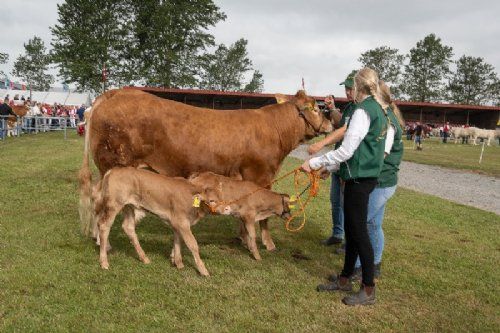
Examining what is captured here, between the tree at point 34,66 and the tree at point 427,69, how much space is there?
75051 millimetres

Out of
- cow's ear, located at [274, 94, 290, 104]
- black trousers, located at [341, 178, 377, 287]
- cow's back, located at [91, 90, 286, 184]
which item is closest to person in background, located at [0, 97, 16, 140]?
cow's back, located at [91, 90, 286, 184]

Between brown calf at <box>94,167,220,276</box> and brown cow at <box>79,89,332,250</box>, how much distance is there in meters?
0.66

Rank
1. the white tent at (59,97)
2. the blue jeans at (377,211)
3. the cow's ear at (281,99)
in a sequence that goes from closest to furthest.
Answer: the blue jeans at (377,211) → the cow's ear at (281,99) → the white tent at (59,97)

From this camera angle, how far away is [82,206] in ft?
21.2

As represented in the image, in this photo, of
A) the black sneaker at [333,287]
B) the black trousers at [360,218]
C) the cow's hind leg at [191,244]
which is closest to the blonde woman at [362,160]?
the black trousers at [360,218]

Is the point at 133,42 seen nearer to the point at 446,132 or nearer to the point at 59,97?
the point at 59,97

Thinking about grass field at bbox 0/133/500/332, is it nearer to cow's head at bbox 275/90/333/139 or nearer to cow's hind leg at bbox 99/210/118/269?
cow's hind leg at bbox 99/210/118/269

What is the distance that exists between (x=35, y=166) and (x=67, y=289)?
34.2ft

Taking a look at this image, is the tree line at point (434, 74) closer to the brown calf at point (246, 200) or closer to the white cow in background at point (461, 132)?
the white cow in background at point (461, 132)

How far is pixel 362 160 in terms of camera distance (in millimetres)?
4453

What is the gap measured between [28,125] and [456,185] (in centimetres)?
2779

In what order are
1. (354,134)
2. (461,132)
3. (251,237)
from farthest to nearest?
1. (461,132)
2. (251,237)
3. (354,134)

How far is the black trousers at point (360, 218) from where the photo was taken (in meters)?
4.57

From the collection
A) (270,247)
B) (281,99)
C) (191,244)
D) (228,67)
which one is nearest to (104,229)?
(191,244)
